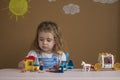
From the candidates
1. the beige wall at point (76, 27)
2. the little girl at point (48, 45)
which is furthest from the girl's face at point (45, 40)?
the beige wall at point (76, 27)

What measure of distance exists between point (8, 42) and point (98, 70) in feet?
2.05

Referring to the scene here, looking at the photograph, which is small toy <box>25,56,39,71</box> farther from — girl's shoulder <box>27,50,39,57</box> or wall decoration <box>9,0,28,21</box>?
wall decoration <box>9,0,28,21</box>

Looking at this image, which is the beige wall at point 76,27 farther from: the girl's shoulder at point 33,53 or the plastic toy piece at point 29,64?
the plastic toy piece at point 29,64

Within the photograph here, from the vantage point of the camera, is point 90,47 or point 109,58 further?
point 90,47

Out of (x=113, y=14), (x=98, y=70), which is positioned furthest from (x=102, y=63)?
(x=113, y=14)

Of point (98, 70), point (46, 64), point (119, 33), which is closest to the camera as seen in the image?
point (98, 70)

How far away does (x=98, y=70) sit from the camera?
1182 mm

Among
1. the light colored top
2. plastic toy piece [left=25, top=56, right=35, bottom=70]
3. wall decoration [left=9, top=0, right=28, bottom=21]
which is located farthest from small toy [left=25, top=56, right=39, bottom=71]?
wall decoration [left=9, top=0, right=28, bottom=21]

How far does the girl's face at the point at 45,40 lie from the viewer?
54.4 inches

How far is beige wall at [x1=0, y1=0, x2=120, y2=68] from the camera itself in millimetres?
1501

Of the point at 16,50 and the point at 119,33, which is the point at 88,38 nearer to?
the point at 119,33

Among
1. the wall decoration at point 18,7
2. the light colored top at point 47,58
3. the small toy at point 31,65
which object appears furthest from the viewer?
the wall decoration at point 18,7

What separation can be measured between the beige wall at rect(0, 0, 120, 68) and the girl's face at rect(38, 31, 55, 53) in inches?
5.4

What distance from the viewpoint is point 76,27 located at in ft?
4.96
